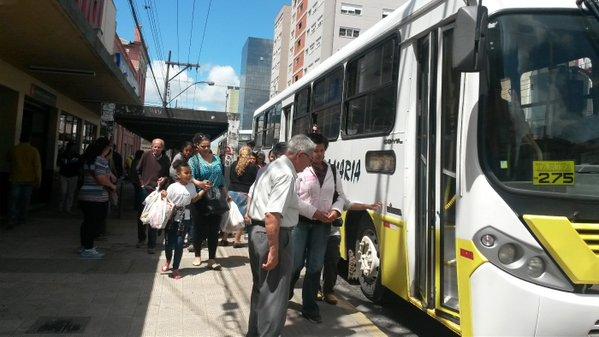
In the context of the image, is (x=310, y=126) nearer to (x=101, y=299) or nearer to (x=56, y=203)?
(x=101, y=299)

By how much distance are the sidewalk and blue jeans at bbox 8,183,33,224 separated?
1.46 metres

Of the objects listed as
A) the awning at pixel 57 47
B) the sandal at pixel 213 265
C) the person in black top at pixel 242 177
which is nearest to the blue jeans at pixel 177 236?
the sandal at pixel 213 265

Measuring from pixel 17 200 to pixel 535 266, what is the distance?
919 centimetres

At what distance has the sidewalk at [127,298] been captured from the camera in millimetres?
4777

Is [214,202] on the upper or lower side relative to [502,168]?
lower

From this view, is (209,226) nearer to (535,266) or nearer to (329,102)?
(329,102)

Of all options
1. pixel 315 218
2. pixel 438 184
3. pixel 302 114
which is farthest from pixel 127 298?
pixel 302 114

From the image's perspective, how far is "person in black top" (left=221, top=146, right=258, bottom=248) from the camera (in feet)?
27.6

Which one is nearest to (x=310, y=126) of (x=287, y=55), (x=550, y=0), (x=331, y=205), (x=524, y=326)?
(x=331, y=205)

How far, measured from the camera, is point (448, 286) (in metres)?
4.30

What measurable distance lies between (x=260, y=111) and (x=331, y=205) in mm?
8997

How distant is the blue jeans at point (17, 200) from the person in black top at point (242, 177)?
4.03 m

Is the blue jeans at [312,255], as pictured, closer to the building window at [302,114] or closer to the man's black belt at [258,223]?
the man's black belt at [258,223]

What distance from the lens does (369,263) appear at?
576cm
